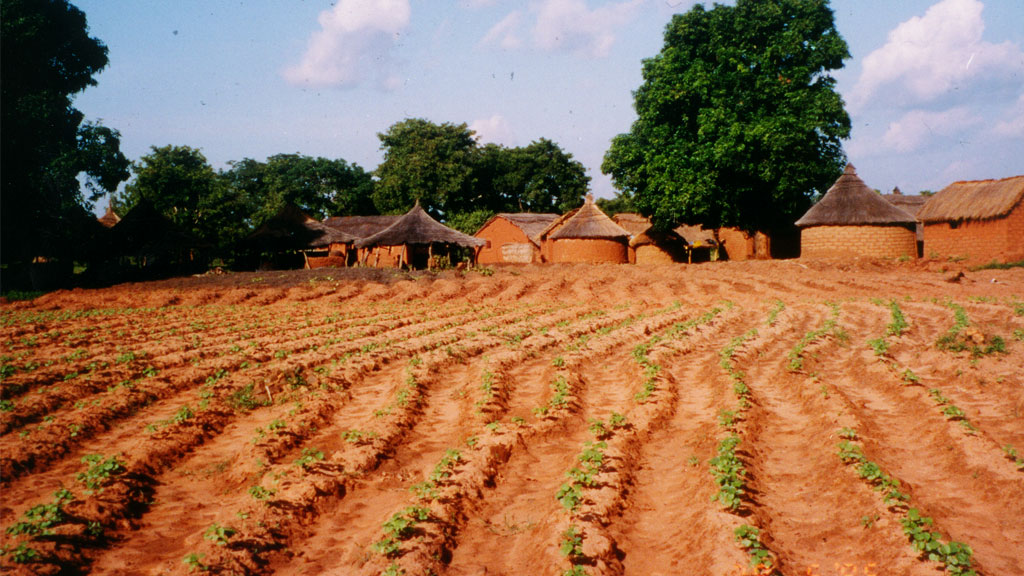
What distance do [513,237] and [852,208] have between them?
67.4ft

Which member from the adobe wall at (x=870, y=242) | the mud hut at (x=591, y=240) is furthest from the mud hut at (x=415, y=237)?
the adobe wall at (x=870, y=242)

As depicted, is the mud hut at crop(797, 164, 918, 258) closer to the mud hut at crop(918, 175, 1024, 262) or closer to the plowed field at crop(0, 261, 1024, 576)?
the mud hut at crop(918, 175, 1024, 262)

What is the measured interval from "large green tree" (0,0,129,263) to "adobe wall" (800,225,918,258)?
28.5m

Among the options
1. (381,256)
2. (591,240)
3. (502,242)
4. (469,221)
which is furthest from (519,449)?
(469,221)

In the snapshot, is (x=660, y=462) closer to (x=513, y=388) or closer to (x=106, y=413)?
(x=513, y=388)

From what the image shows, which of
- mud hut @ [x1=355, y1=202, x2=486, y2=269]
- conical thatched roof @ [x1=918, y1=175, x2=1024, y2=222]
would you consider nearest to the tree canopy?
mud hut @ [x1=355, y1=202, x2=486, y2=269]

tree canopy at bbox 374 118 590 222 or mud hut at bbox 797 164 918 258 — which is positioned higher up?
tree canopy at bbox 374 118 590 222

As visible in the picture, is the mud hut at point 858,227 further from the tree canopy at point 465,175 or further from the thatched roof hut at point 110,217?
the thatched roof hut at point 110,217

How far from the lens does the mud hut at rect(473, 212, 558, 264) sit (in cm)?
3956

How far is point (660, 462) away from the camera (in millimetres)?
5715

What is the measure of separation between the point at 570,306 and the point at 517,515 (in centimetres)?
1190

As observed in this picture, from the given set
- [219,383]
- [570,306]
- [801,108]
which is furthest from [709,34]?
[219,383]

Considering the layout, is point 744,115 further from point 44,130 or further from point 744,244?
point 44,130

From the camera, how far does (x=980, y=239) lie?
21969 millimetres
